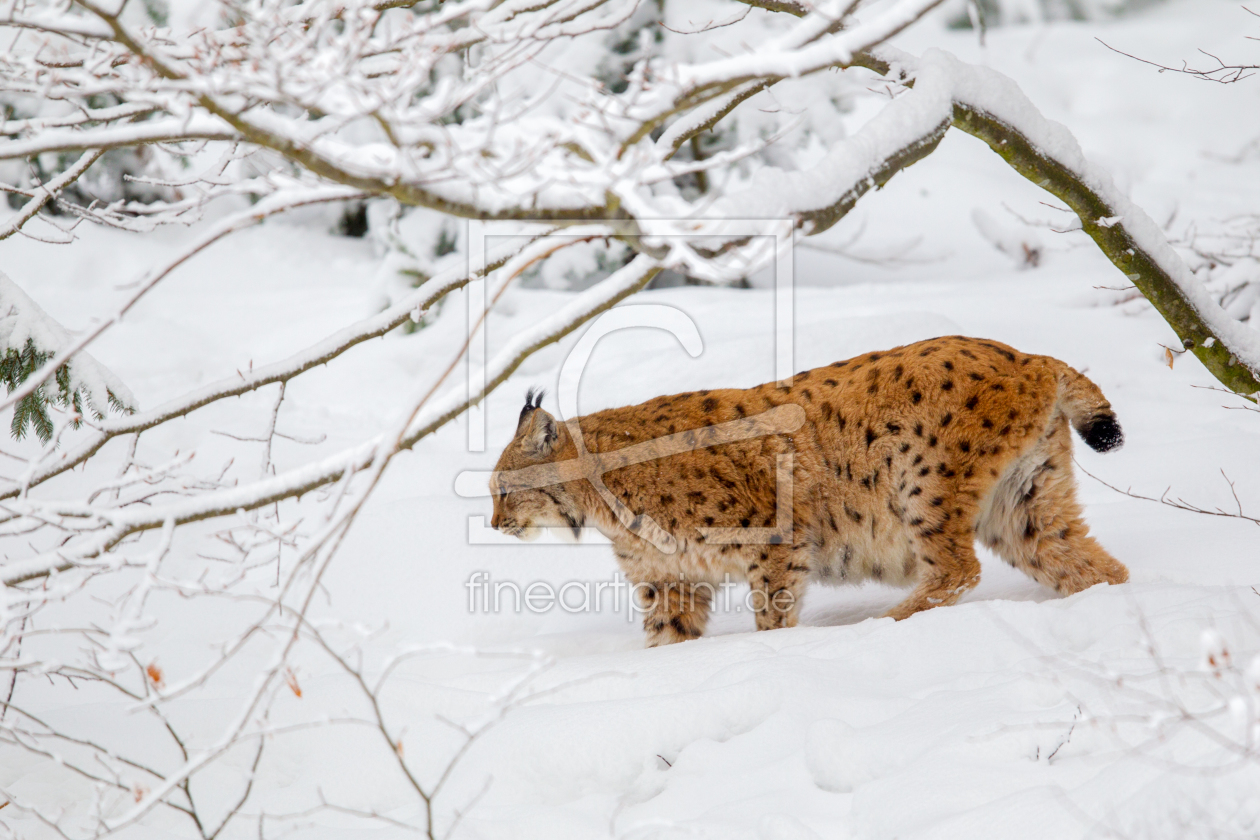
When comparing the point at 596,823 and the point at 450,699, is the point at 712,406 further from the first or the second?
the point at 596,823

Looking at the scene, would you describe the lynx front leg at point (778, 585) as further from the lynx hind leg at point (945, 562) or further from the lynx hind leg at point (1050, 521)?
the lynx hind leg at point (1050, 521)

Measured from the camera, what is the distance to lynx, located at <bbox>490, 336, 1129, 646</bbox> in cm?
420

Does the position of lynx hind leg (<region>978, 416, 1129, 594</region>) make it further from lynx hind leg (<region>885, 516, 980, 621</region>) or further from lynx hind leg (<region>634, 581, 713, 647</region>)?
lynx hind leg (<region>634, 581, 713, 647</region>)

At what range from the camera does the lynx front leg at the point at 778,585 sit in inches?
181

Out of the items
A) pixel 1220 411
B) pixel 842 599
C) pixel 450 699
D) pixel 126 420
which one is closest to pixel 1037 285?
pixel 1220 411

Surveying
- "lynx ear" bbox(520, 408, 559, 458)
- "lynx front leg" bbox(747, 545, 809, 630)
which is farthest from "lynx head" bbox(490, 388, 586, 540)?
"lynx front leg" bbox(747, 545, 809, 630)

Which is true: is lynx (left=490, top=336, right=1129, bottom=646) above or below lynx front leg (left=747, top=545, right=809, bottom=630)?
above

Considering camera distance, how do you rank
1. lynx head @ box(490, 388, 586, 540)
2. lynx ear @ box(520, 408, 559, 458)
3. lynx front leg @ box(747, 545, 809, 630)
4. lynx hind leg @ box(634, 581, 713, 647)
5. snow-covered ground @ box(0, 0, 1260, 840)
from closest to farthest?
snow-covered ground @ box(0, 0, 1260, 840) < lynx front leg @ box(747, 545, 809, 630) < lynx hind leg @ box(634, 581, 713, 647) < lynx ear @ box(520, 408, 559, 458) < lynx head @ box(490, 388, 586, 540)

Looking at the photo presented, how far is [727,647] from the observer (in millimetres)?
4066

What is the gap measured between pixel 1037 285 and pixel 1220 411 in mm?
3525

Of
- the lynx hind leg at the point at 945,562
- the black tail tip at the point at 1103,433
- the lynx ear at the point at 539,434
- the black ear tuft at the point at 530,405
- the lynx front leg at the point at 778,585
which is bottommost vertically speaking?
the lynx front leg at the point at 778,585

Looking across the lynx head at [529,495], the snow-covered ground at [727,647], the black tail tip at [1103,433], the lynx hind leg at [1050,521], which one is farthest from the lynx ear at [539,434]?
the black tail tip at [1103,433]

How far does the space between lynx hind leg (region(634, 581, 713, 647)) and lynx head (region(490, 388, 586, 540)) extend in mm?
554

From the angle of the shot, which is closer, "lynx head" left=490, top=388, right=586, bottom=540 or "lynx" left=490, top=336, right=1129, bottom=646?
"lynx" left=490, top=336, right=1129, bottom=646
